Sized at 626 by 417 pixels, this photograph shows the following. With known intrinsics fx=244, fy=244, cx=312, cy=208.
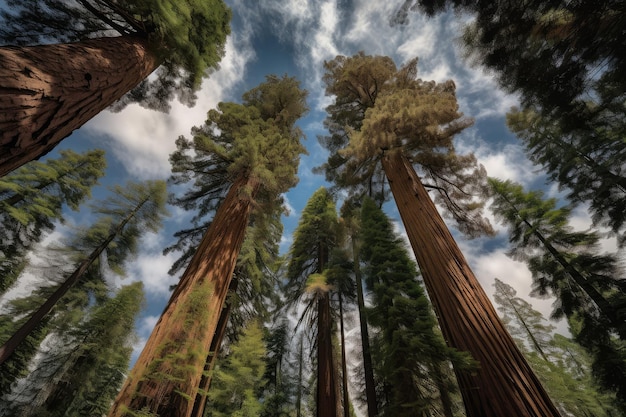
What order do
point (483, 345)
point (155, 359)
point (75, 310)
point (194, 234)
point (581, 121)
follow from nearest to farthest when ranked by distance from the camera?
point (155, 359) → point (483, 345) → point (581, 121) → point (194, 234) → point (75, 310)

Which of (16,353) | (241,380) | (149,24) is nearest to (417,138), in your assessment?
(149,24)

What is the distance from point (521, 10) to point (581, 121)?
1.76 m

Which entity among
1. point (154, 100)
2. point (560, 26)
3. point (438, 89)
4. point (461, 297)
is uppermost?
point (438, 89)

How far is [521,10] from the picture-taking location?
10.5ft

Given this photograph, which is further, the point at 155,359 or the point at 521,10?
the point at 521,10

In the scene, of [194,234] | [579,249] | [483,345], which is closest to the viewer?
[483,345]

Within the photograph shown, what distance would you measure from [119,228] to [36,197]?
3.70m

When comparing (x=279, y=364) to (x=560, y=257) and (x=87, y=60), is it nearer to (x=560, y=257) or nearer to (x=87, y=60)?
(x=560, y=257)

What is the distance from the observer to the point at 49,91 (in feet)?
7.27

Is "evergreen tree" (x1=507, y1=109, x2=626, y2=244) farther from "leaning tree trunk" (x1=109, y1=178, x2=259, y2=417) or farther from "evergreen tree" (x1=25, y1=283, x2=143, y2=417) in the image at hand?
"evergreen tree" (x1=25, y1=283, x2=143, y2=417)

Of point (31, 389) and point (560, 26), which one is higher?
point (560, 26)

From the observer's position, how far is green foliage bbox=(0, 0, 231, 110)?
13.4ft

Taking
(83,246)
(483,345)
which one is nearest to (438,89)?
(483,345)

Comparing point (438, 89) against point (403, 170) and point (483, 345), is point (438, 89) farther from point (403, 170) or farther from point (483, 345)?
point (483, 345)
